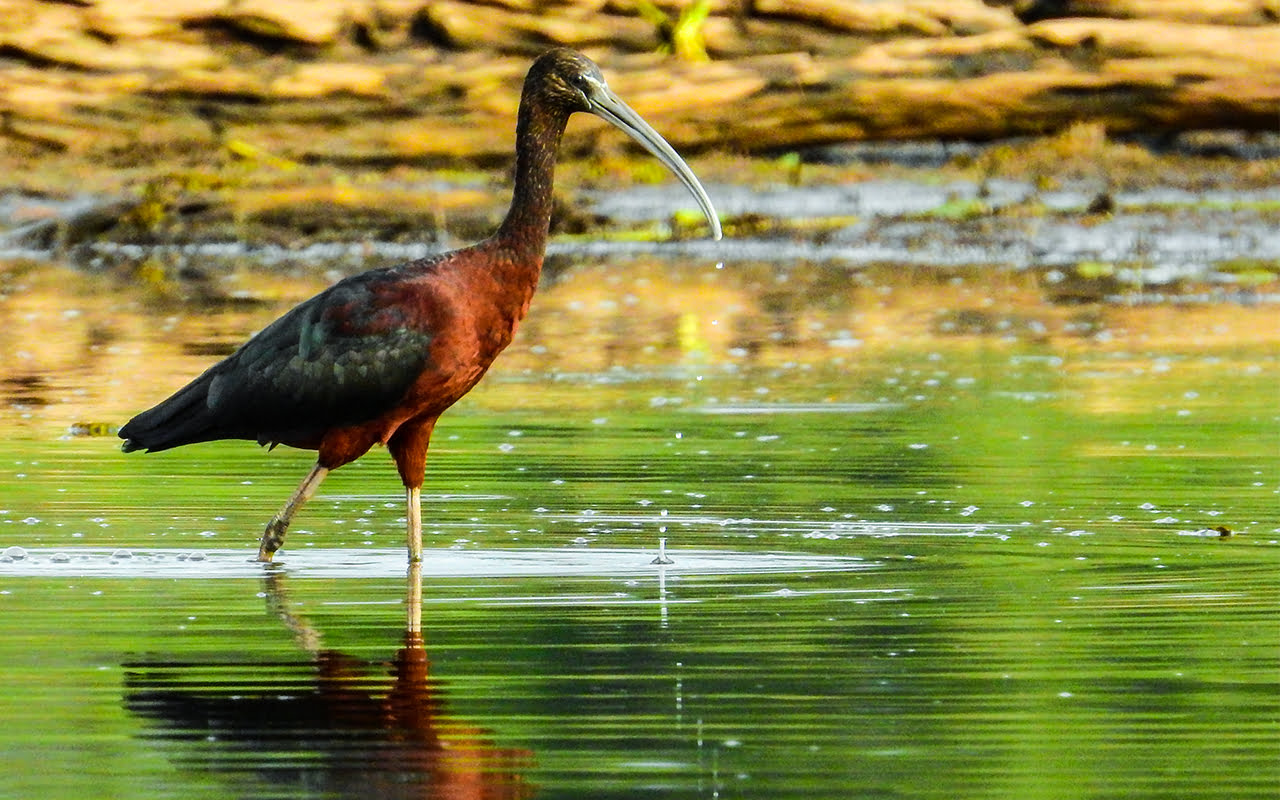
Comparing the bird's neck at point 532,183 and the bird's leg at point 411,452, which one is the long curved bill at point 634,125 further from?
the bird's leg at point 411,452

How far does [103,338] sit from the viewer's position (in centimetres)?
1692

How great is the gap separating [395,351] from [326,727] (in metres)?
2.89

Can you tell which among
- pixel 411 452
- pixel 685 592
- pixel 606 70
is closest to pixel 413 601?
pixel 685 592

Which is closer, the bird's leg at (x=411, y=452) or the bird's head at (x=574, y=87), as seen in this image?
the bird's leg at (x=411, y=452)

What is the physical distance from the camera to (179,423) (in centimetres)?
948

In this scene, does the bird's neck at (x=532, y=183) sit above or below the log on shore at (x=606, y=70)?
above

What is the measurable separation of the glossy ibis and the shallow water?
0.34 m

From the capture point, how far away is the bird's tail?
9.43m

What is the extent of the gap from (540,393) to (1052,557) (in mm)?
5591

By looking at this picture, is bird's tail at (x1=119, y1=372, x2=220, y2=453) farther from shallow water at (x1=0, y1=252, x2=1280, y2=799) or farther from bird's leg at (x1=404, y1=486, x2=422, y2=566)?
bird's leg at (x1=404, y1=486, x2=422, y2=566)

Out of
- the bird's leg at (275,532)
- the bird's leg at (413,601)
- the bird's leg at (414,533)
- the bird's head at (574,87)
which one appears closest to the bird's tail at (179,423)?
the bird's leg at (275,532)

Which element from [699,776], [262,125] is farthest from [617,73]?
[699,776]

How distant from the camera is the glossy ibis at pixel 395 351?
29.3 feet

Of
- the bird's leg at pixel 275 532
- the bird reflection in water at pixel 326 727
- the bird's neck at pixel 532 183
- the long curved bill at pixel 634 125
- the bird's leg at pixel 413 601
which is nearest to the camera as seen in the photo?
the bird reflection in water at pixel 326 727
